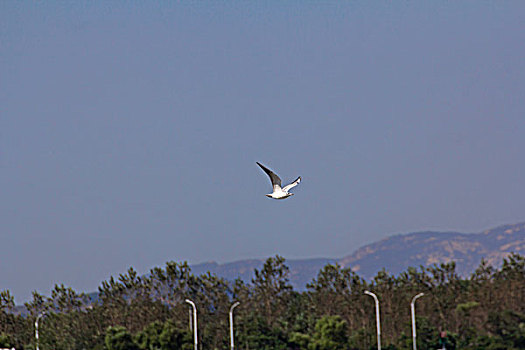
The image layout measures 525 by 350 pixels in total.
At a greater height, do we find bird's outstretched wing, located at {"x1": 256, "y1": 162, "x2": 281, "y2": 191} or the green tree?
bird's outstretched wing, located at {"x1": 256, "y1": 162, "x2": 281, "y2": 191}

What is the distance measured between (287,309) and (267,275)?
593 centimetres

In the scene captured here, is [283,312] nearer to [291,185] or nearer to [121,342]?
[121,342]

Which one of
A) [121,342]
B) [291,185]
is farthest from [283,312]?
[291,185]

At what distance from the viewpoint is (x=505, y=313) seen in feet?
188

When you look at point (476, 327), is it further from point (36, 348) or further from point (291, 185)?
point (291, 185)

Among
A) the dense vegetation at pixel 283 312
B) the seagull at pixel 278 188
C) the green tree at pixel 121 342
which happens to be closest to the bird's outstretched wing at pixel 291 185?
the seagull at pixel 278 188

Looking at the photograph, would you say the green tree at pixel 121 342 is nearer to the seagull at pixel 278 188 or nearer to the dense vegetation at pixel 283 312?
the dense vegetation at pixel 283 312

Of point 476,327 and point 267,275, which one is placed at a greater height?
point 267,275

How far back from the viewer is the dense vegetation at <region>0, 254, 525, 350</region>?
58219 millimetres

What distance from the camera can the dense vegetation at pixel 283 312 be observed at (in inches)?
2292

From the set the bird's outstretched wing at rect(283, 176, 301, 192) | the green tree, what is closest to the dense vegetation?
the green tree

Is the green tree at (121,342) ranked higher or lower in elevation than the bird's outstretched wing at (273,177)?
lower

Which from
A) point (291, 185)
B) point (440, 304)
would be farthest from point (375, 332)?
point (291, 185)

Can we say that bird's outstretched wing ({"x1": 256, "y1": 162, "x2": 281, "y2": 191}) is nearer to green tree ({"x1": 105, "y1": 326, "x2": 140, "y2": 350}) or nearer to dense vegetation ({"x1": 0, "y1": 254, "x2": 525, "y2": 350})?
dense vegetation ({"x1": 0, "y1": 254, "x2": 525, "y2": 350})
